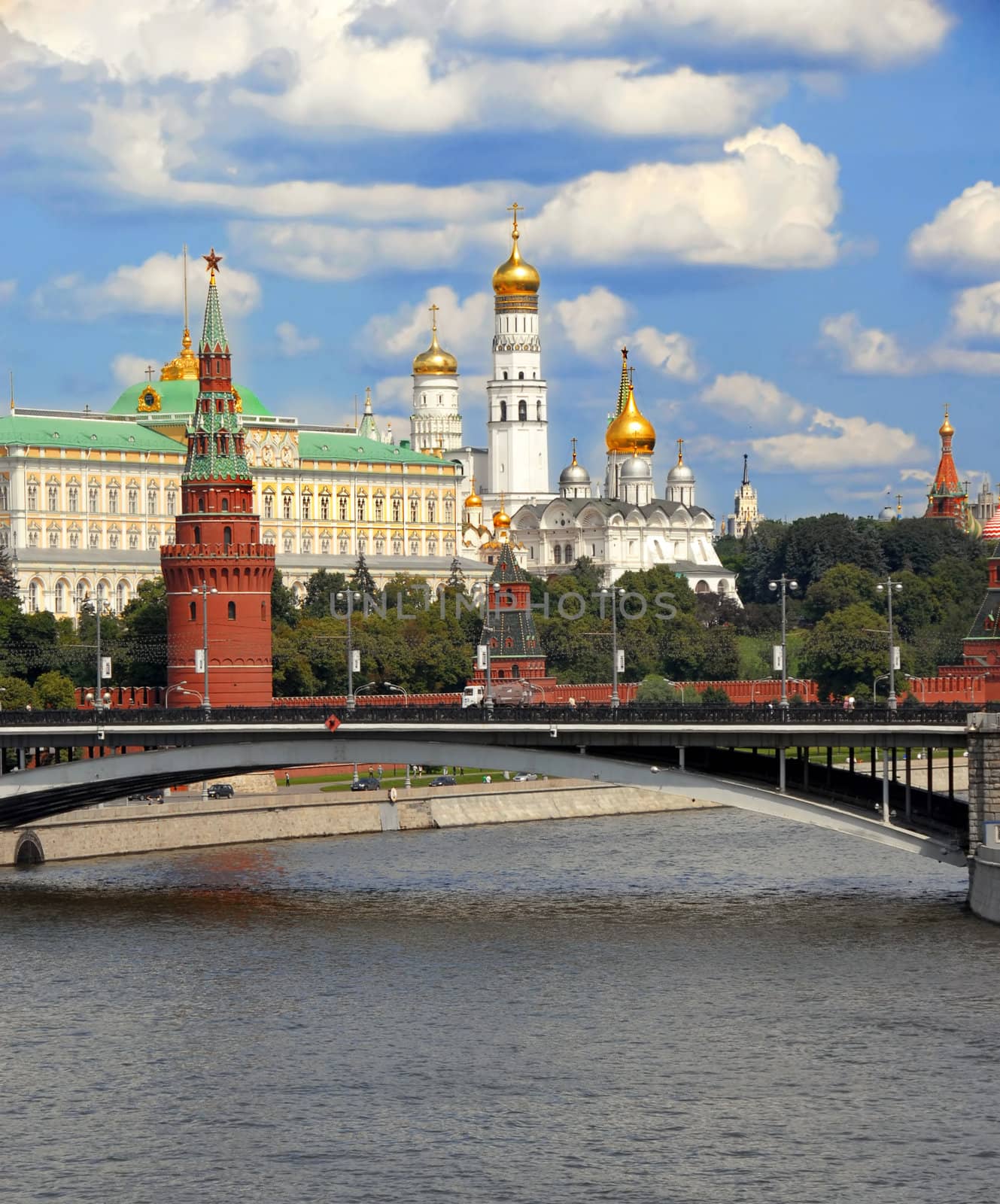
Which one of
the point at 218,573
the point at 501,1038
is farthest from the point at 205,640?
the point at 501,1038

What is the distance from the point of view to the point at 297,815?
87938mm

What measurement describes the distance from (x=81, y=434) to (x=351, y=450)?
22618mm

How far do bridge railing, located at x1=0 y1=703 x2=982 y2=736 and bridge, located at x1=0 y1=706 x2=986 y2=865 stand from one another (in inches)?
2.2

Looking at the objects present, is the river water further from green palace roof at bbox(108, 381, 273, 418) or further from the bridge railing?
Answer: green palace roof at bbox(108, 381, 273, 418)

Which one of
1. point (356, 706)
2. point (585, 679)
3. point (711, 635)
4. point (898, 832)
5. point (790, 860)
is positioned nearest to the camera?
point (898, 832)

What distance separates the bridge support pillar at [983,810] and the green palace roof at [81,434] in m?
105

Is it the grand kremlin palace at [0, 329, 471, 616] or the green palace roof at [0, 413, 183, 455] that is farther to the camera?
the green palace roof at [0, 413, 183, 455]

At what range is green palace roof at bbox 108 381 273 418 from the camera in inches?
6831

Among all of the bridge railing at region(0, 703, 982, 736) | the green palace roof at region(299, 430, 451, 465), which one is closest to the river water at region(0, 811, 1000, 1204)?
the bridge railing at region(0, 703, 982, 736)

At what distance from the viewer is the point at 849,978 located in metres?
56.4

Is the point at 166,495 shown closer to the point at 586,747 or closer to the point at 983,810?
the point at 586,747

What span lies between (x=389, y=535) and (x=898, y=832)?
119187 mm

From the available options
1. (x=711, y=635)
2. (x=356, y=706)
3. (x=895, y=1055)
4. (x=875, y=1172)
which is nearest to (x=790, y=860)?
(x=356, y=706)

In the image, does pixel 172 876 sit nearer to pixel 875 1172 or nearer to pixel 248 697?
pixel 248 697
